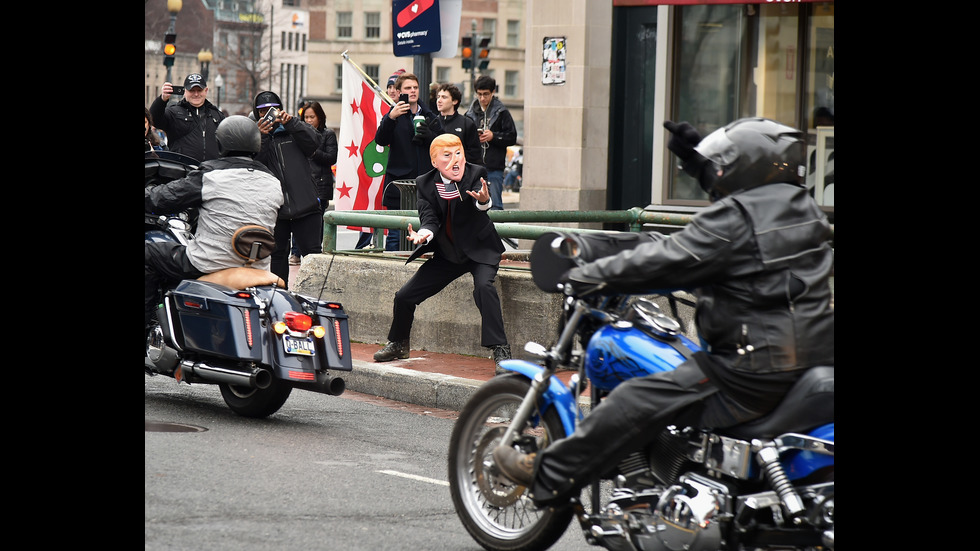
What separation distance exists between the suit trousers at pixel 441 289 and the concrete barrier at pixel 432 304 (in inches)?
10.7

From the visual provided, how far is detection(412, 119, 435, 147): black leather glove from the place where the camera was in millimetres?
12547

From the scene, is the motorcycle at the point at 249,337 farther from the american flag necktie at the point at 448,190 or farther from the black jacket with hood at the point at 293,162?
the black jacket with hood at the point at 293,162

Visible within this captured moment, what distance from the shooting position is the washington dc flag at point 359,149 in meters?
13.6

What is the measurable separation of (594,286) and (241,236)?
3.76 metres

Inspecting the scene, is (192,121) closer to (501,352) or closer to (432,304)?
(432,304)

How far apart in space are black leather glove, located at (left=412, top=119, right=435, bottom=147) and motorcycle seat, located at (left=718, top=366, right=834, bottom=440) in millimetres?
8530

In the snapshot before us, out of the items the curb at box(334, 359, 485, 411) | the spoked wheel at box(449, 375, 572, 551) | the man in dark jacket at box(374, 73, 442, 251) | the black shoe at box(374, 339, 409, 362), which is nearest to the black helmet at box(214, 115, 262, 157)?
the curb at box(334, 359, 485, 411)

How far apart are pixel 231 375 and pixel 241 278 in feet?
2.00

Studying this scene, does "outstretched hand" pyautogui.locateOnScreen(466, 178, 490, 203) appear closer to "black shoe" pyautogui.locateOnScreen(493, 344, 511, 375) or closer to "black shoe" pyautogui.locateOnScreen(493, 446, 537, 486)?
"black shoe" pyautogui.locateOnScreen(493, 344, 511, 375)

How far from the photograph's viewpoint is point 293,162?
1136 cm

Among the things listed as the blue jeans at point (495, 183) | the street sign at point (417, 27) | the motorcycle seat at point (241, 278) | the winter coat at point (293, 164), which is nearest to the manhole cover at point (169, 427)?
the motorcycle seat at point (241, 278)
